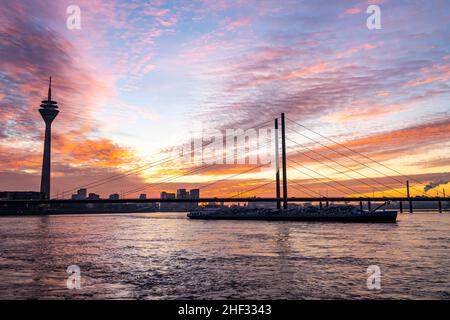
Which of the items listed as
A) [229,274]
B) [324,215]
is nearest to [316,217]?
[324,215]

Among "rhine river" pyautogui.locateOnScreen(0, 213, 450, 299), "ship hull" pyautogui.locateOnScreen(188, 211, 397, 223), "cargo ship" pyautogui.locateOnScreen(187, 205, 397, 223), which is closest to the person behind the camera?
"rhine river" pyautogui.locateOnScreen(0, 213, 450, 299)

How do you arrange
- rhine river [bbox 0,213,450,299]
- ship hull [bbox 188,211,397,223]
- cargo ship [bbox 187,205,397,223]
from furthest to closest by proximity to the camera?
cargo ship [bbox 187,205,397,223], ship hull [bbox 188,211,397,223], rhine river [bbox 0,213,450,299]

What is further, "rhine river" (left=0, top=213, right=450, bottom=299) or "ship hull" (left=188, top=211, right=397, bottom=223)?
"ship hull" (left=188, top=211, right=397, bottom=223)

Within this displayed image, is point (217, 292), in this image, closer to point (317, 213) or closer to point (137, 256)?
point (137, 256)

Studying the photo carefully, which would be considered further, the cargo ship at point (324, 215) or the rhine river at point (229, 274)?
the cargo ship at point (324, 215)

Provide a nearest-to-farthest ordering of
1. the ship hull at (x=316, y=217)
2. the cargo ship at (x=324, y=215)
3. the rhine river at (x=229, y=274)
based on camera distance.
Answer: the rhine river at (x=229, y=274), the ship hull at (x=316, y=217), the cargo ship at (x=324, y=215)

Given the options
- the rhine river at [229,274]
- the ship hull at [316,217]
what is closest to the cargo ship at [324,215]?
the ship hull at [316,217]

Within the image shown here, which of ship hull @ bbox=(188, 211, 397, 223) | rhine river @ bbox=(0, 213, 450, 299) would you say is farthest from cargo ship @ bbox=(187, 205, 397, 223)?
rhine river @ bbox=(0, 213, 450, 299)

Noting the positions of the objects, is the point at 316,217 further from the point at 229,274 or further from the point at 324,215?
the point at 229,274

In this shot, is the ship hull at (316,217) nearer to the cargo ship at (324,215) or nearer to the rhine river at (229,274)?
the cargo ship at (324,215)

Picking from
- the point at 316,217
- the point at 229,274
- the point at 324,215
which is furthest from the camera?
the point at 316,217

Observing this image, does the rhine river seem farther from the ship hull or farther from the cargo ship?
the cargo ship
